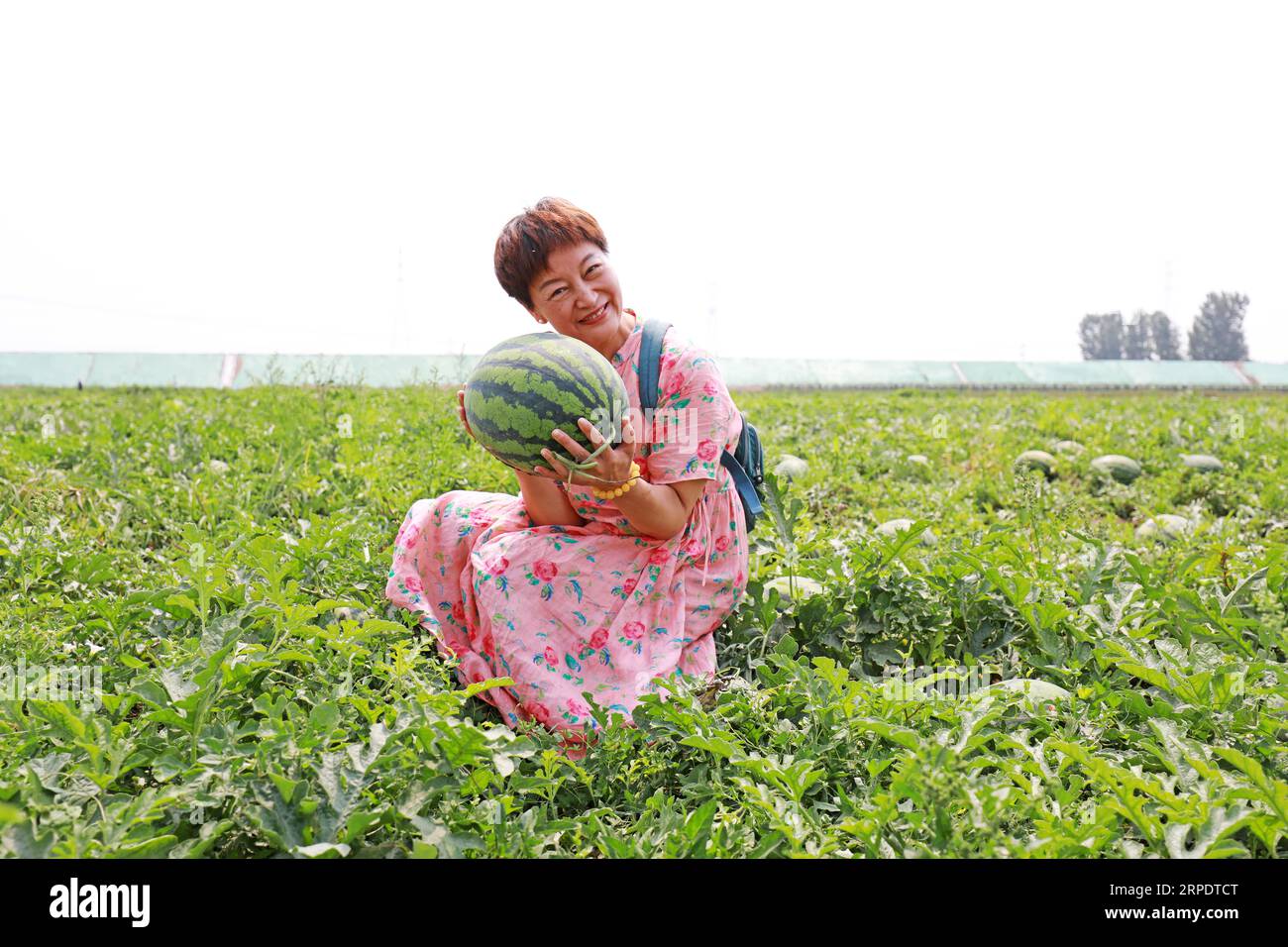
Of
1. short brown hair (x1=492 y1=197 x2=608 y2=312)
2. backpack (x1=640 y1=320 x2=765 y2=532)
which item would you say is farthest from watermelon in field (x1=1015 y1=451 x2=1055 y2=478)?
short brown hair (x1=492 y1=197 x2=608 y2=312)

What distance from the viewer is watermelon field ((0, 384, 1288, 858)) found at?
1.89 meters

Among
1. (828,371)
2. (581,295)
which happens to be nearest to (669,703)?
(581,295)

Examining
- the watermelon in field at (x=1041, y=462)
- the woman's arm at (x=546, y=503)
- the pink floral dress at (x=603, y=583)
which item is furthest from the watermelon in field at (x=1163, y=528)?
the woman's arm at (x=546, y=503)

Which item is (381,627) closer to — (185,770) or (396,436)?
(185,770)

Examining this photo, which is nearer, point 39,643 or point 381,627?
point 381,627

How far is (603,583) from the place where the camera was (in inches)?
112

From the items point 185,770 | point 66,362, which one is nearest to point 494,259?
point 185,770

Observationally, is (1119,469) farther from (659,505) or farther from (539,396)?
(539,396)

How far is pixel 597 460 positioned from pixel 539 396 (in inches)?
8.8

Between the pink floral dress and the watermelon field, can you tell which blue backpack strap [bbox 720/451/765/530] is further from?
the watermelon field

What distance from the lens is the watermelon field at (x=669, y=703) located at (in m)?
1.89

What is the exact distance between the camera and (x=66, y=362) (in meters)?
20.2
